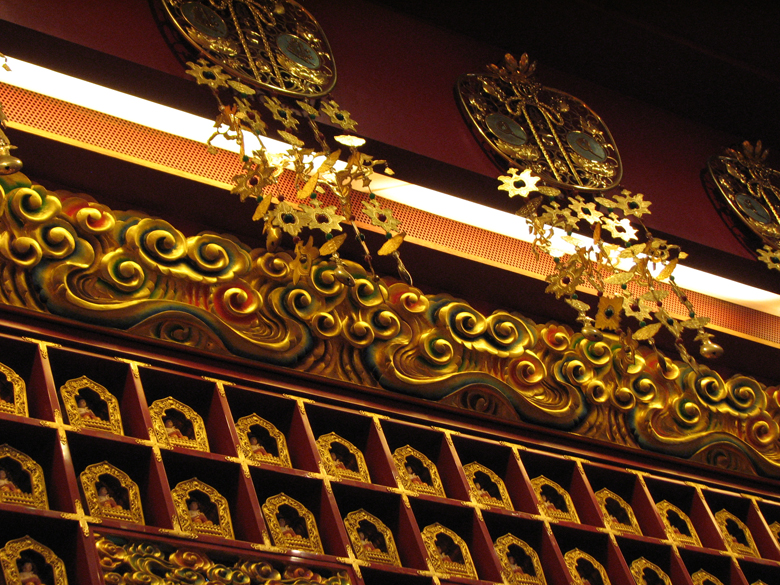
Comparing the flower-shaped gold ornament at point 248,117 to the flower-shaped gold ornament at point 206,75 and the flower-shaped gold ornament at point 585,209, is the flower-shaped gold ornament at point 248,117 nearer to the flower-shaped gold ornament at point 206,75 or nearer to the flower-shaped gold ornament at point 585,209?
the flower-shaped gold ornament at point 206,75

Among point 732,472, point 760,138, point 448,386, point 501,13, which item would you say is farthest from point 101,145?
point 760,138

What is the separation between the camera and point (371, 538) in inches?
92.4

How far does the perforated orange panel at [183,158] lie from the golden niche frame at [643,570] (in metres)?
0.98

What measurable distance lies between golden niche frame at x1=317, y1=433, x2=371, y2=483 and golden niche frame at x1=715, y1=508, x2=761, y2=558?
1.29 meters

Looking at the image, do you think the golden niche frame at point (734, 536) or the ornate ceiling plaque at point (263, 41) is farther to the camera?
the golden niche frame at point (734, 536)

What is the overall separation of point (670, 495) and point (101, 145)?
7.14 feet

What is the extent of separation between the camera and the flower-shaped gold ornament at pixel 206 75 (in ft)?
7.93

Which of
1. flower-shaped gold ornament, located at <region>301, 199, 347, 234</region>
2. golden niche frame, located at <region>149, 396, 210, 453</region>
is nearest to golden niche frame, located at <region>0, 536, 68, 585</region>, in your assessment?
golden niche frame, located at <region>149, 396, 210, 453</region>

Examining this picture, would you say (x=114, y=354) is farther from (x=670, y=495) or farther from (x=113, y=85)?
(x=670, y=495)

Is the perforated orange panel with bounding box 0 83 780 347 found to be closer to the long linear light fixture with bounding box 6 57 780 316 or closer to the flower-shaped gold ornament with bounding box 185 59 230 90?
the long linear light fixture with bounding box 6 57 780 316

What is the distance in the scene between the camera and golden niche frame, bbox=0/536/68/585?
1.75 metres

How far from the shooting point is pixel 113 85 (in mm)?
2447

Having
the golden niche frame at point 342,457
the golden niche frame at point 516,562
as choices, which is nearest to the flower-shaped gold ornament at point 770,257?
the golden niche frame at point 516,562

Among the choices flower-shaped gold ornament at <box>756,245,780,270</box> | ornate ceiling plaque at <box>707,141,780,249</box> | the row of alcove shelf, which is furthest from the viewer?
ornate ceiling plaque at <box>707,141,780,249</box>
